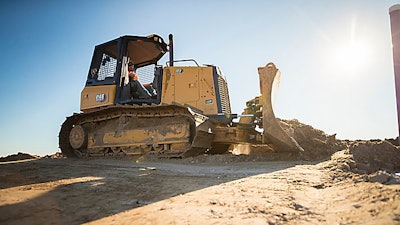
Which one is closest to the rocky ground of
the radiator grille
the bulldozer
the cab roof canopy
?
the bulldozer

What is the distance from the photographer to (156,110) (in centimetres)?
794

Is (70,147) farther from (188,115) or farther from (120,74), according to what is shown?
(188,115)

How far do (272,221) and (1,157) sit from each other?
599 inches

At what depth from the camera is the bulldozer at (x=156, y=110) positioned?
7.38 meters

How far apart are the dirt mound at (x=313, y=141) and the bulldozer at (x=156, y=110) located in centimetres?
53

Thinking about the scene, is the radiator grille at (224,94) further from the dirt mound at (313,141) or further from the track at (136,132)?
the dirt mound at (313,141)

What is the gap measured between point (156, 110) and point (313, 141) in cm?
442

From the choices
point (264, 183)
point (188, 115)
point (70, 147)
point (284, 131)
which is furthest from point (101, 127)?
point (264, 183)

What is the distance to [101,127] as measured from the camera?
357 inches

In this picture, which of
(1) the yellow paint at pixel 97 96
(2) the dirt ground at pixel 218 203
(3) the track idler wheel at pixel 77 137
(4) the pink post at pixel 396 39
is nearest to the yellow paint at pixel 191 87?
(1) the yellow paint at pixel 97 96

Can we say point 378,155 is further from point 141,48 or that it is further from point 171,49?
point 141,48

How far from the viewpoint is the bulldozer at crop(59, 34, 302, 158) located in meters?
7.38

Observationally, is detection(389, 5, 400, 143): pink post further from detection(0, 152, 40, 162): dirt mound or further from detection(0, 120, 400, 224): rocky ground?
detection(0, 152, 40, 162): dirt mound

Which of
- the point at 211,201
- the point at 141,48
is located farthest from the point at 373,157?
the point at 141,48
